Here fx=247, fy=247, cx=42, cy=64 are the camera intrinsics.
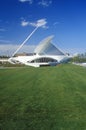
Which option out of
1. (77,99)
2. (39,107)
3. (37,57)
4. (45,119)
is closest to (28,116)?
(45,119)

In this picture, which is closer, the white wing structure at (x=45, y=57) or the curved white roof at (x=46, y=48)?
the white wing structure at (x=45, y=57)

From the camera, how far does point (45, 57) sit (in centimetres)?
8750

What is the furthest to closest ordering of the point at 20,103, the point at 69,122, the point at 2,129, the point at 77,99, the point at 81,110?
the point at 77,99, the point at 20,103, the point at 81,110, the point at 69,122, the point at 2,129

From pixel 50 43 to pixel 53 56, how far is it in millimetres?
6054

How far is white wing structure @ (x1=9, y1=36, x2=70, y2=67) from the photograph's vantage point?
279ft

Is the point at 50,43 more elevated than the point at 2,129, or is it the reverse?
the point at 50,43

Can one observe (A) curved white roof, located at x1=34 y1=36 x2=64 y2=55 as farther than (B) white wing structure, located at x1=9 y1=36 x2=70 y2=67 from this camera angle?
Yes

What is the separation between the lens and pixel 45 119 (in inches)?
378

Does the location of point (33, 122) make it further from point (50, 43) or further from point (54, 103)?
point (50, 43)

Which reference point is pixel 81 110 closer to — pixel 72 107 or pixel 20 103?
pixel 72 107

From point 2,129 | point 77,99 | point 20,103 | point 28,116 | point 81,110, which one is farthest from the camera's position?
point 77,99

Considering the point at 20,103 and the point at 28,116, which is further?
the point at 20,103

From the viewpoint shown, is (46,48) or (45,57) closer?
(45,57)

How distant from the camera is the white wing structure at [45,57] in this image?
84900mm
